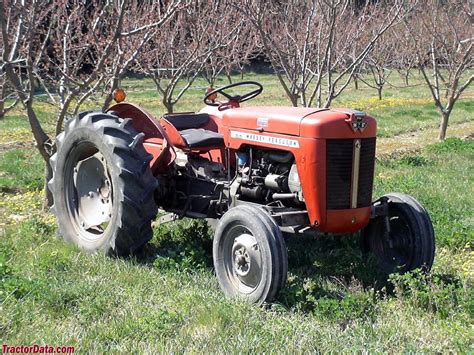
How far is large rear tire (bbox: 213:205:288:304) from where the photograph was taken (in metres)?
4.29

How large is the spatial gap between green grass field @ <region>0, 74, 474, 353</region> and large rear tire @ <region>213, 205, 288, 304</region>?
13 centimetres

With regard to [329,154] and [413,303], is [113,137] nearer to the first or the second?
[329,154]

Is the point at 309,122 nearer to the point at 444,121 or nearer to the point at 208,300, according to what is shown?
the point at 208,300

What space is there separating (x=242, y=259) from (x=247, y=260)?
2.0 inches

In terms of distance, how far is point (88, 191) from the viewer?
5871mm

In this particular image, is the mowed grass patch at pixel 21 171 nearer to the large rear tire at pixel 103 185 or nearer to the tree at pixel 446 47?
the large rear tire at pixel 103 185

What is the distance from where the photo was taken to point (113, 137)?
5387mm

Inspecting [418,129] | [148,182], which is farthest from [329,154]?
[418,129]

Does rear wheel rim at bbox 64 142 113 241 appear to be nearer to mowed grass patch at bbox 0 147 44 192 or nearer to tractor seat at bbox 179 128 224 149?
tractor seat at bbox 179 128 224 149

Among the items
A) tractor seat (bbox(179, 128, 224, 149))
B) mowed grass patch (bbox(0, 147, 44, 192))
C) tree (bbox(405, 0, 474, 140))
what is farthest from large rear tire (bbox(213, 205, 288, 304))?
tree (bbox(405, 0, 474, 140))

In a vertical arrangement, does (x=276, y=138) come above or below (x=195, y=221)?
above

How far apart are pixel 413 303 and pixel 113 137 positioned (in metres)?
2.74

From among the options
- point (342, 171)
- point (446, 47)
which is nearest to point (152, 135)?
point (342, 171)

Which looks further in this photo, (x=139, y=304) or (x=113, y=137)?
(x=113, y=137)
